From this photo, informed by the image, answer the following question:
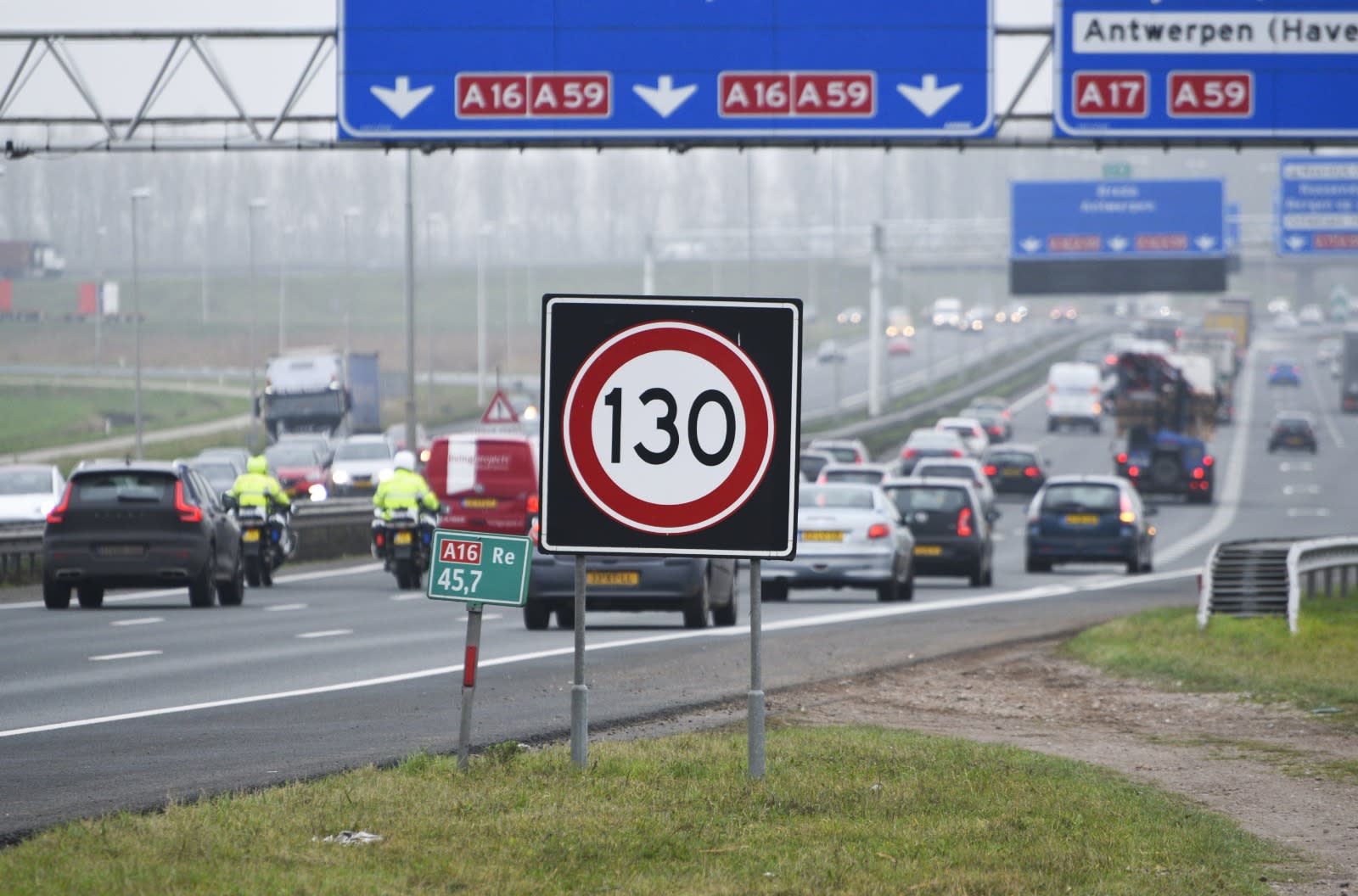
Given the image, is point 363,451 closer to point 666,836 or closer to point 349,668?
point 349,668

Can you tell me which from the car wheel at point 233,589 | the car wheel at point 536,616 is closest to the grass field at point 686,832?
the car wheel at point 536,616

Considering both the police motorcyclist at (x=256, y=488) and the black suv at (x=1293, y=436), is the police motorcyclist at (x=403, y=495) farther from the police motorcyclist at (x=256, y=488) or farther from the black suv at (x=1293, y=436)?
the black suv at (x=1293, y=436)

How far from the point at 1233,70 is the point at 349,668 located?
13.7 metres

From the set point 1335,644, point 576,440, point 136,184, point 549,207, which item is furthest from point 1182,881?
point 549,207

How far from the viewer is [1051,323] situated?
561ft

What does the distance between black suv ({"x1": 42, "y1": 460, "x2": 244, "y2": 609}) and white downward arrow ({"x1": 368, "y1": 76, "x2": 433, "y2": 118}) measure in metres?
4.97

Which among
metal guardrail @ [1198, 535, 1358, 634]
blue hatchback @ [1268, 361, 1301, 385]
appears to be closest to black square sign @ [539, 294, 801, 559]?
metal guardrail @ [1198, 535, 1358, 634]

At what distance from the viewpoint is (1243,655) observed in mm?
18547

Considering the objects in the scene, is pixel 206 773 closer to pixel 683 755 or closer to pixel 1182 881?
pixel 683 755

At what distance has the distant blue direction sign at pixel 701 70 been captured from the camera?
26219 millimetres

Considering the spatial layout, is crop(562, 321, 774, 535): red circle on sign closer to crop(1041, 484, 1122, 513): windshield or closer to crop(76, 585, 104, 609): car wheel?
crop(76, 585, 104, 609): car wheel

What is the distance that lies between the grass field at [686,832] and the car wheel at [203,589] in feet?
45.9

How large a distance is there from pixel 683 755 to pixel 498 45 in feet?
55.4

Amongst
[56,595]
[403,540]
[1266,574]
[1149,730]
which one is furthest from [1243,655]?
[403,540]
